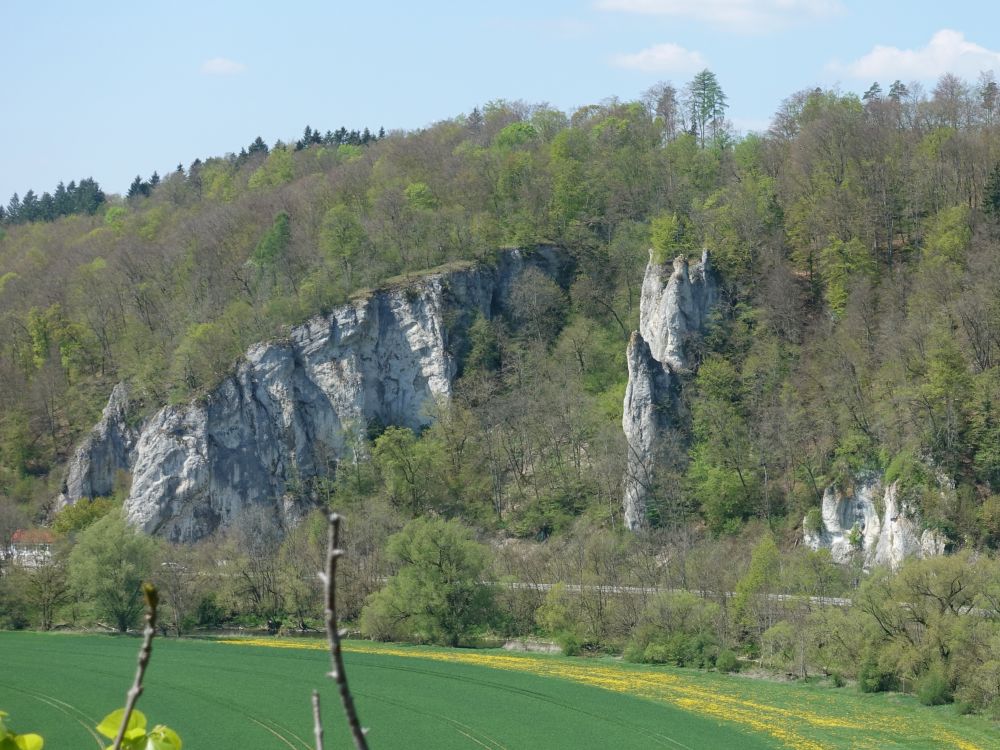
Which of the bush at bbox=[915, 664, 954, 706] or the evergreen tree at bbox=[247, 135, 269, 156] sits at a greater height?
the evergreen tree at bbox=[247, 135, 269, 156]

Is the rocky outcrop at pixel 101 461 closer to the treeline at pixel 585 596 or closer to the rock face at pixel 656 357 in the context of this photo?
the treeline at pixel 585 596

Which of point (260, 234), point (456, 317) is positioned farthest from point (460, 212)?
point (260, 234)

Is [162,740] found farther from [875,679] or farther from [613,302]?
[613,302]

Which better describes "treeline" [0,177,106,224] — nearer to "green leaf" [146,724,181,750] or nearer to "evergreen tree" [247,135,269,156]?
"evergreen tree" [247,135,269,156]

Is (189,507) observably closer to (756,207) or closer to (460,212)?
(460,212)

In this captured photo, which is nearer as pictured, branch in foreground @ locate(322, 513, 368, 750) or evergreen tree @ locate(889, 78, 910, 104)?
branch in foreground @ locate(322, 513, 368, 750)

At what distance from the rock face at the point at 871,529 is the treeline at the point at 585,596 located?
2.39 meters

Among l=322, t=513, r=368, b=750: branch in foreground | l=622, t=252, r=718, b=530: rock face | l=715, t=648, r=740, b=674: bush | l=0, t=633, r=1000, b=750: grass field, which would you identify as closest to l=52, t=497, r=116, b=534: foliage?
l=0, t=633, r=1000, b=750: grass field

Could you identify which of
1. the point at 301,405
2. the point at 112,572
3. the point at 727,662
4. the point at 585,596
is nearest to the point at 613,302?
the point at 301,405

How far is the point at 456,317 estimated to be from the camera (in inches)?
3388

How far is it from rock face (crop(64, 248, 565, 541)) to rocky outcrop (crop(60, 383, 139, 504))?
2165 mm

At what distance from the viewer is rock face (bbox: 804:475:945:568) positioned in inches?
2158


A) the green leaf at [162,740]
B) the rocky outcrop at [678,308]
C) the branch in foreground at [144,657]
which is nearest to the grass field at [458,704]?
the rocky outcrop at [678,308]

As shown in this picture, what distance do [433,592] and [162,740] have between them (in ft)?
170
